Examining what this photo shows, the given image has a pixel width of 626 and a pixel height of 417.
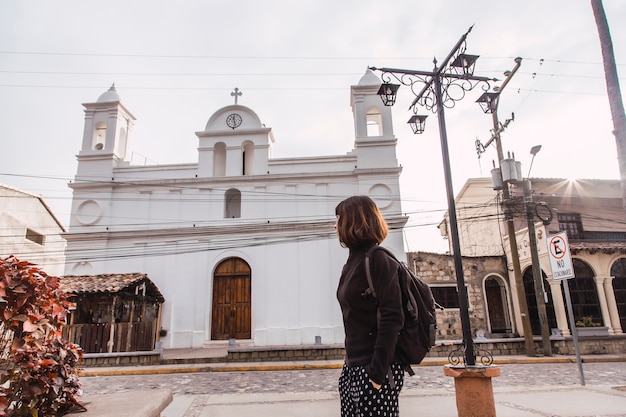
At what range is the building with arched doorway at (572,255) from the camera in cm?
1669

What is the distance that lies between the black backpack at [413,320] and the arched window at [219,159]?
1784 centimetres

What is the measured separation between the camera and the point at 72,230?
1778cm

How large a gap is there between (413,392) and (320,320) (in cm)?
1007

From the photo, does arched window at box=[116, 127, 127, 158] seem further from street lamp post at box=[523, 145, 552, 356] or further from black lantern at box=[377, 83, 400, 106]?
street lamp post at box=[523, 145, 552, 356]

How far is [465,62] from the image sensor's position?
653 cm

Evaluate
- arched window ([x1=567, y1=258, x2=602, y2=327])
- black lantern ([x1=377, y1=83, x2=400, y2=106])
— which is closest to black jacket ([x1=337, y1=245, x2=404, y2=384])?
black lantern ([x1=377, y1=83, x2=400, y2=106])

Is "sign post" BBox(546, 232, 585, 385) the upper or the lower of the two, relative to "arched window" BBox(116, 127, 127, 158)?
lower

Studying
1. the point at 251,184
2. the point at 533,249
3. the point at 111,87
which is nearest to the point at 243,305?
the point at 251,184

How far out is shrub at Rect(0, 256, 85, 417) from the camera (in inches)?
103

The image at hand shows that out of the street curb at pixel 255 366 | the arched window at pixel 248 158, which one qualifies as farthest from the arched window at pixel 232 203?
the street curb at pixel 255 366

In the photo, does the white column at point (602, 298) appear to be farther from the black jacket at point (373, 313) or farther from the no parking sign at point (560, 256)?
the black jacket at point (373, 313)

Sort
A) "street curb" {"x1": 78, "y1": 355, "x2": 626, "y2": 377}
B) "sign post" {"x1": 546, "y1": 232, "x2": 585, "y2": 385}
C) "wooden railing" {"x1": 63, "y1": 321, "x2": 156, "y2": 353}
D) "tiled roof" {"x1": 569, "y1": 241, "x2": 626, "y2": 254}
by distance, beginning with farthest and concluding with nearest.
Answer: "tiled roof" {"x1": 569, "y1": 241, "x2": 626, "y2": 254} → "wooden railing" {"x1": 63, "y1": 321, "x2": 156, "y2": 353} → "street curb" {"x1": 78, "y1": 355, "x2": 626, "y2": 377} → "sign post" {"x1": 546, "y1": 232, "x2": 585, "y2": 385}

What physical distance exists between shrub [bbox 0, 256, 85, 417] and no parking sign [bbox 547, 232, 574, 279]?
7.44 meters

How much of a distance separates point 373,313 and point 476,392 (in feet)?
10.8
